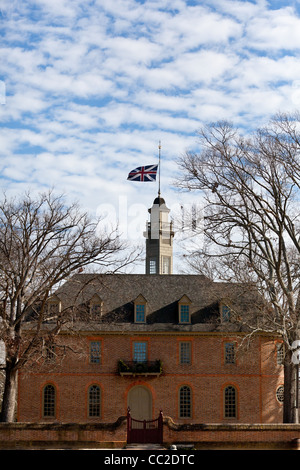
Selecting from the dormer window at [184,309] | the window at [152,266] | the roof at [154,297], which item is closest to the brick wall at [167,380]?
the dormer window at [184,309]

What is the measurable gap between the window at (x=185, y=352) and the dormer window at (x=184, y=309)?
1.61 m

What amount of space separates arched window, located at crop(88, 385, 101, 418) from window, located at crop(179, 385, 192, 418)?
5.38 metres

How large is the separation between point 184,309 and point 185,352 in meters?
2.97

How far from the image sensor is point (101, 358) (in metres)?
45.5

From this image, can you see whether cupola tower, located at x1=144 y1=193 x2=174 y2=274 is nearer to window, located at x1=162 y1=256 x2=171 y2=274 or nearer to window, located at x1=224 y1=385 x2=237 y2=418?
window, located at x1=162 y1=256 x2=171 y2=274

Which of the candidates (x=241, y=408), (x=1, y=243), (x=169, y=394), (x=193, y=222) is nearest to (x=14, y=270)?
(x=1, y=243)

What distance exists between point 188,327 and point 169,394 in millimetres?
4605

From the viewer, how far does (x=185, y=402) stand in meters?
45.0

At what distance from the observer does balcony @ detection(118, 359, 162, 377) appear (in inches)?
1759

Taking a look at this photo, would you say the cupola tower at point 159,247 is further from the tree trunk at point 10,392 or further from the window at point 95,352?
the tree trunk at point 10,392

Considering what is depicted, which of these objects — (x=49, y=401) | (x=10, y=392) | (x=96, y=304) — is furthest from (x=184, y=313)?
(x=10, y=392)

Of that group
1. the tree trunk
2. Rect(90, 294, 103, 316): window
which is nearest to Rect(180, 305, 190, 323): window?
Rect(90, 294, 103, 316): window
